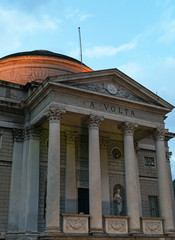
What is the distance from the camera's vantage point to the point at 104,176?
2389 cm

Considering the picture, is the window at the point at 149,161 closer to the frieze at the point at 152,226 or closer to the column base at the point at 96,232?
the frieze at the point at 152,226

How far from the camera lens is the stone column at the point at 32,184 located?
1959 cm

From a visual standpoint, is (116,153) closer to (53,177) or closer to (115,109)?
(115,109)

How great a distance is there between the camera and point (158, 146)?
22078mm

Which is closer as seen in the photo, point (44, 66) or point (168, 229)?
point (168, 229)

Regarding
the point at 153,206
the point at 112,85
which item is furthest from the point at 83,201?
the point at 112,85

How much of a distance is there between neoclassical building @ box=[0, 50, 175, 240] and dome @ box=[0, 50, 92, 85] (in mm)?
4324

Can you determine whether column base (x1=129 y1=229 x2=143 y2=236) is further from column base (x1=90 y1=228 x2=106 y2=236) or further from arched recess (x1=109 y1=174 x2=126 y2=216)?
arched recess (x1=109 y1=174 x2=126 y2=216)

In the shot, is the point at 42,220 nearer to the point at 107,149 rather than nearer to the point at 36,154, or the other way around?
the point at 36,154

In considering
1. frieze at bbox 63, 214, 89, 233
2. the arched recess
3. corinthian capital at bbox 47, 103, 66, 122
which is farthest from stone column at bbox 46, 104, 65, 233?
the arched recess

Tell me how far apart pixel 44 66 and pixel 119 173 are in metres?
11.5

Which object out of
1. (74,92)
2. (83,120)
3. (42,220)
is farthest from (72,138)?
(42,220)

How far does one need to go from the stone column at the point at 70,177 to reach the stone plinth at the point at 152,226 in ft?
15.9

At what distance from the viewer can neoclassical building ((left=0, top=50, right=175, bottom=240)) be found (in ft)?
59.7
